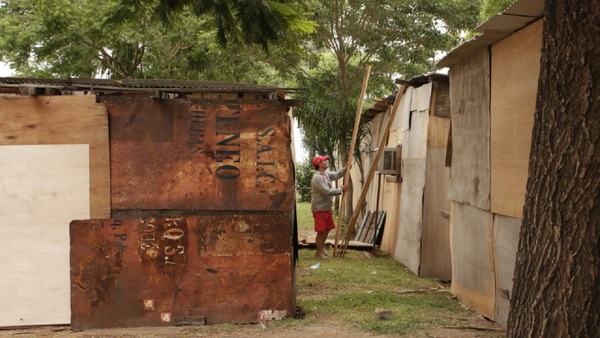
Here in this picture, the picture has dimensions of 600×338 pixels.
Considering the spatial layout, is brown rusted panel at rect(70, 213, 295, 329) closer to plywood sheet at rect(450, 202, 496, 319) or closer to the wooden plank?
plywood sheet at rect(450, 202, 496, 319)

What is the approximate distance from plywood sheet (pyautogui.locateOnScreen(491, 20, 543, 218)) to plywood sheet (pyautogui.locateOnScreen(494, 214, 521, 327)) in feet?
0.44

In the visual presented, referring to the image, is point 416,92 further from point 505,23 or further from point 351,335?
point 351,335

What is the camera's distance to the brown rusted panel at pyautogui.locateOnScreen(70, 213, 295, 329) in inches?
258

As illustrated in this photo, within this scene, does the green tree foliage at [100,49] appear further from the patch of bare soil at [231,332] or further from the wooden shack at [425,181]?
the patch of bare soil at [231,332]

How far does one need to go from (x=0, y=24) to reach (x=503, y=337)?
14007 millimetres

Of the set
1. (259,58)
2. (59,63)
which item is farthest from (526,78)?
(59,63)

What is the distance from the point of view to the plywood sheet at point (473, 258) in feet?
23.2

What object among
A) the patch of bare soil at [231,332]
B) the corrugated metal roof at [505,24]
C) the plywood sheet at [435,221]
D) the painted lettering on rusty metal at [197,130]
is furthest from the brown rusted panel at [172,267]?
the plywood sheet at [435,221]

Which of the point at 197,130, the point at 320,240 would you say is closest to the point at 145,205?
the point at 197,130

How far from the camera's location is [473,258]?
7574mm

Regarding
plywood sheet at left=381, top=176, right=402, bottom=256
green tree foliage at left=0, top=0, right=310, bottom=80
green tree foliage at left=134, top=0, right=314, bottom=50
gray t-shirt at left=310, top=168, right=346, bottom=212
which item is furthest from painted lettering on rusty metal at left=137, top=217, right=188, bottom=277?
green tree foliage at left=0, top=0, right=310, bottom=80

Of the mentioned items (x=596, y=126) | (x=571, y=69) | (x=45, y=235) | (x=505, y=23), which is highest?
(x=505, y=23)

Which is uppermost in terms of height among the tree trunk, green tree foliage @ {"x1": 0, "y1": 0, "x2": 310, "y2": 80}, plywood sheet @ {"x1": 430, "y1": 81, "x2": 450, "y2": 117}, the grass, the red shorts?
green tree foliage @ {"x1": 0, "y1": 0, "x2": 310, "y2": 80}

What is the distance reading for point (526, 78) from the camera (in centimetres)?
604
